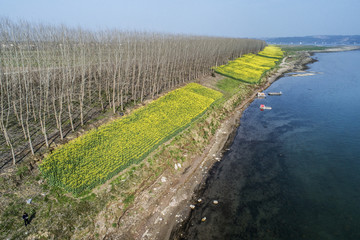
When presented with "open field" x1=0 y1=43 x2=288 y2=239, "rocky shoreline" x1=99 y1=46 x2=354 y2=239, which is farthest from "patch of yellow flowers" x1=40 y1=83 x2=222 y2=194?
"rocky shoreline" x1=99 y1=46 x2=354 y2=239

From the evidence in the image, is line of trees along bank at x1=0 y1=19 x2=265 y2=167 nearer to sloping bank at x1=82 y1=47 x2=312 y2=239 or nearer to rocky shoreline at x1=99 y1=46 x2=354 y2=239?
sloping bank at x1=82 y1=47 x2=312 y2=239

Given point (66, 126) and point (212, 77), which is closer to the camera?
point (66, 126)

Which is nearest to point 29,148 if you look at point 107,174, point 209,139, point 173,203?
point 107,174

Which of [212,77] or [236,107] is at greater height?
[212,77]

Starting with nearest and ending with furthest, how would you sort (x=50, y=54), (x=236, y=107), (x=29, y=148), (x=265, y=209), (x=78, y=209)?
(x=78, y=209) → (x=265, y=209) → (x=29, y=148) → (x=50, y=54) → (x=236, y=107)

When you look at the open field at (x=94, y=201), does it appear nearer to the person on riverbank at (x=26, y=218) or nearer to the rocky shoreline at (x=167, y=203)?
the rocky shoreline at (x=167, y=203)

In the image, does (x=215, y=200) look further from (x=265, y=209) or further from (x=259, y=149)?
(x=259, y=149)

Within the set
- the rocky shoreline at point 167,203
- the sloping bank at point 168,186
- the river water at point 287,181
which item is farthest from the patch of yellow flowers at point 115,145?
the river water at point 287,181
